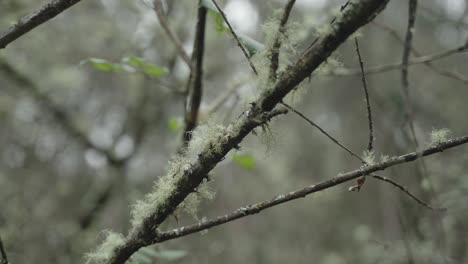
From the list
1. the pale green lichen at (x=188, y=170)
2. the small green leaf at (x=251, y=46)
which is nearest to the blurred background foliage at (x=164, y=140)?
the small green leaf at (x=251, y=46)

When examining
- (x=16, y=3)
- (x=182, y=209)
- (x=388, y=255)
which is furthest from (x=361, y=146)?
(x=182, y=209)

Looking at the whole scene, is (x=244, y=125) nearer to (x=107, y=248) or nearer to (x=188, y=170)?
(x=188, y=170)

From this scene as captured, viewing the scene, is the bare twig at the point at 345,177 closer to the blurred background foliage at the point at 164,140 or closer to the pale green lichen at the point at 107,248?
the pale green lichen at the point at 107,248

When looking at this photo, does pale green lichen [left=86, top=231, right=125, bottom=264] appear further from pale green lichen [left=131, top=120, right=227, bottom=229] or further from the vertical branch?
the vertical branch

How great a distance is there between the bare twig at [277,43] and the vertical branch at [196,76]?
41 cm

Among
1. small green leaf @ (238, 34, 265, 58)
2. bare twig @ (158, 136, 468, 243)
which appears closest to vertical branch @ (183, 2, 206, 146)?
small green leaf @ (238, 34, 265, 58)

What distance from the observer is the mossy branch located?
1.93ft

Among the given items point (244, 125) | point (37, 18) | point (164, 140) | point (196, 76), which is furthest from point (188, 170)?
point (164, 140)

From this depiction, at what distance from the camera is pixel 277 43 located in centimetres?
74

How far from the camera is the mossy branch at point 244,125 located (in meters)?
0.59

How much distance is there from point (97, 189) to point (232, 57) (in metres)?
1.84

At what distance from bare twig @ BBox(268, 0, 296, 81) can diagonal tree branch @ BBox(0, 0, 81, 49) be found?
0.35 m

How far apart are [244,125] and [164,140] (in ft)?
13.0

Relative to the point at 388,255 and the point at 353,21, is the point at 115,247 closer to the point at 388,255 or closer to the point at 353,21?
the point at 353,21
